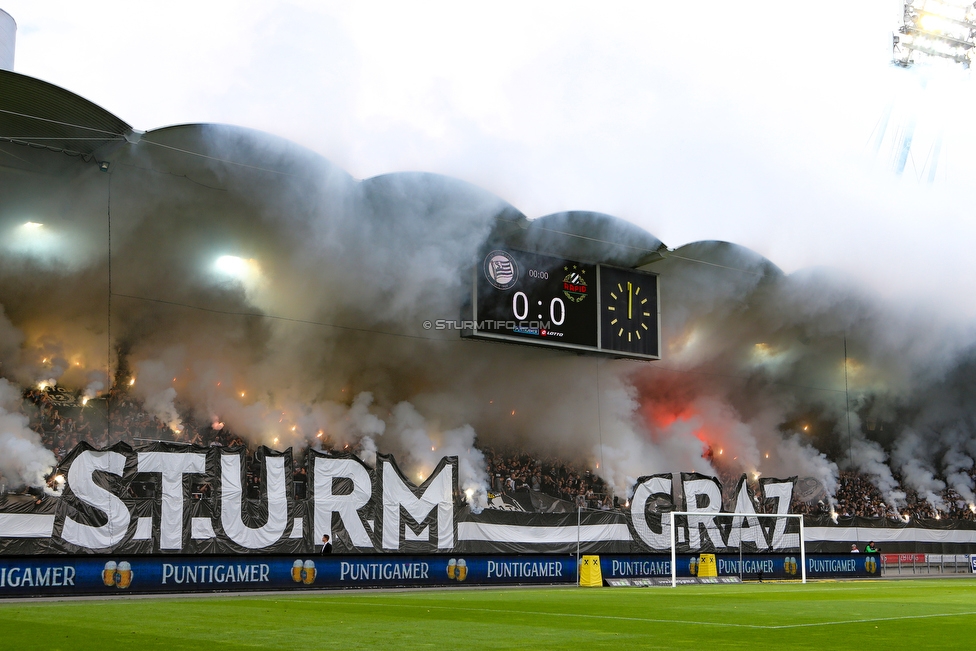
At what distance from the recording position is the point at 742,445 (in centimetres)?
Answer: 4838

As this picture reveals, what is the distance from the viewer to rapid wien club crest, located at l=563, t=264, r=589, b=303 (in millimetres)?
33719

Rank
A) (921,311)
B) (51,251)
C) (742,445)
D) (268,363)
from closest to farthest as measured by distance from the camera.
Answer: (51,251) → (268,363) → (921,311) → (742,445)

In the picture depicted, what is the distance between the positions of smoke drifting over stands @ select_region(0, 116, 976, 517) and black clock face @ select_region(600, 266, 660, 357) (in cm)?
82

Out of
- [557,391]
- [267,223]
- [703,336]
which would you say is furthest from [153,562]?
[703,336]

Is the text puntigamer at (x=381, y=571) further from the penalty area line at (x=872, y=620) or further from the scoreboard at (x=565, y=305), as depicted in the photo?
the penalty area line at (x=872, y=620)

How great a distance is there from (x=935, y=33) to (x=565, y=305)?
1715 centimetres

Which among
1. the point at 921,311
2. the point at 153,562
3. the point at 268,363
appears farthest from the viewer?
the point at 921,311

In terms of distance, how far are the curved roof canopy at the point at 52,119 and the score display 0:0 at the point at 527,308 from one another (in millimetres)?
13160

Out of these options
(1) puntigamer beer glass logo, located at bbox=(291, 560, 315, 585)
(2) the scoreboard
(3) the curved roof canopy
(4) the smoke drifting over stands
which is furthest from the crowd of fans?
(3) the curved roof canopy

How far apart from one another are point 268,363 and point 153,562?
55.9ft

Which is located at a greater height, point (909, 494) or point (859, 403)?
point (859, 403)

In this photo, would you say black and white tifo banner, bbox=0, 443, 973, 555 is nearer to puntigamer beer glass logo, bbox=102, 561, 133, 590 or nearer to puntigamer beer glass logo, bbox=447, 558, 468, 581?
puntigamer beer glass logo, bbox=447, 558, 468, 581

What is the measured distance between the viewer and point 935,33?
3544cm

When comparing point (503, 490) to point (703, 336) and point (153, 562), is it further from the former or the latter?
point (153, 562)
